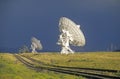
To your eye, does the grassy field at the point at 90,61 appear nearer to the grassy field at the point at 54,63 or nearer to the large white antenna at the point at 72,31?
the grassy field at the point at 54,63

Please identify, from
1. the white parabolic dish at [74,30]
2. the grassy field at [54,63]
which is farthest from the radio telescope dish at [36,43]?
the grassy field at [54,63]

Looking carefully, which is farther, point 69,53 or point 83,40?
point 69,53

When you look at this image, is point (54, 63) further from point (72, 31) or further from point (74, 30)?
point (72, 31)

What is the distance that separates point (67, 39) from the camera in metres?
131

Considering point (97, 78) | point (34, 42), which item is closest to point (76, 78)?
point (97, 78)

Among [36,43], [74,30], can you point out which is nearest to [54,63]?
[74,30]

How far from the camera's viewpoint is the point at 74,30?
114 m

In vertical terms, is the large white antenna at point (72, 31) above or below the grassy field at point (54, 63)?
above

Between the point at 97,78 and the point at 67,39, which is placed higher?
the point at 67,39

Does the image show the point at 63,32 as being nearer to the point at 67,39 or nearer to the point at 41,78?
the point at 67,39

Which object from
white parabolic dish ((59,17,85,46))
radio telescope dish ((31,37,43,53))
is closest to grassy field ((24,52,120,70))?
white parabolic dish ((59,17,85,46))

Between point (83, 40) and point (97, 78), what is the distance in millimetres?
78118

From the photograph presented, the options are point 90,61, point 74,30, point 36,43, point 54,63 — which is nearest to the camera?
point 90,61

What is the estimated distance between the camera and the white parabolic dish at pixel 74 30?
112562 millimetres
